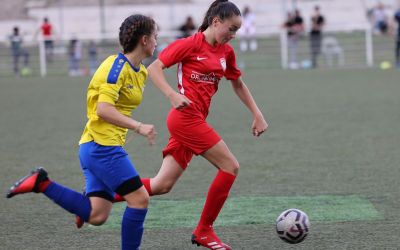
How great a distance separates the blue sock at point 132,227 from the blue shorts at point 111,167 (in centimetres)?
14

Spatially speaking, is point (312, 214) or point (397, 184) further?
point (397, 184)

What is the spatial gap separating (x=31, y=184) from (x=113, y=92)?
2.59 ft

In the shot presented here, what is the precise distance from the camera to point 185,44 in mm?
6129

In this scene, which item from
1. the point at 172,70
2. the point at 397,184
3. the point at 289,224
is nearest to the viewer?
the point at 289,224

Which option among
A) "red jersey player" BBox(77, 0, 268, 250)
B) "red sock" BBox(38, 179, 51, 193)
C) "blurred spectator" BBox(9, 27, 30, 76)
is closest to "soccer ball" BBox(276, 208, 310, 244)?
"red jersey player" BBox(77, 0, 268, 250)

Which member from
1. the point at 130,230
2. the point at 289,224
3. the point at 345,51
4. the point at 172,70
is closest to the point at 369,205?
the point at 289,224

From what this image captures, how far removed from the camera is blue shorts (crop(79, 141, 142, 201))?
530 centimetres

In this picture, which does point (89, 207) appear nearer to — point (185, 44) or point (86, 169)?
point (86, 169)

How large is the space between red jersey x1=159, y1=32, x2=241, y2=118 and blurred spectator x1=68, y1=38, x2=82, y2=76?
2148 centimetres

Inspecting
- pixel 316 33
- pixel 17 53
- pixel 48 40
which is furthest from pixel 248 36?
pixel 17 53

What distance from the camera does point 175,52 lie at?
6.09 m

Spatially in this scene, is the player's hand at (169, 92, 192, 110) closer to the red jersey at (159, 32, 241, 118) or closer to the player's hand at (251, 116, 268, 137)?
the red jersey at (159, 32, 241, 118)

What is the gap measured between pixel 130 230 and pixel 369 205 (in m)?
2.86

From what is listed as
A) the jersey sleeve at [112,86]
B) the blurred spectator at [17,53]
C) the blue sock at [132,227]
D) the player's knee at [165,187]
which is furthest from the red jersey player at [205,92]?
the blurred spectator at [17,53]
